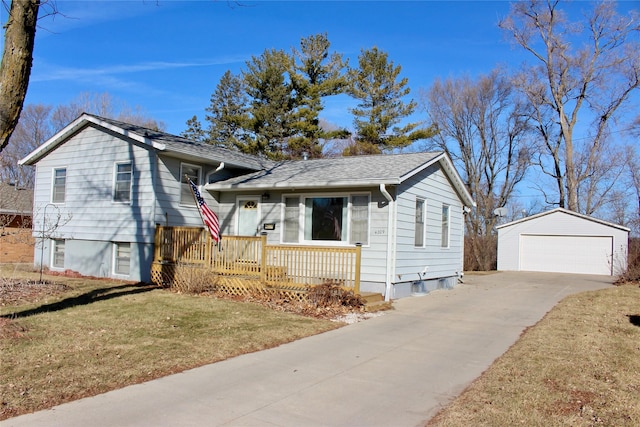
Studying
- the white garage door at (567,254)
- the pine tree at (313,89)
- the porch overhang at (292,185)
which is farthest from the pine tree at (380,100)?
the porch overhang at (292,185)

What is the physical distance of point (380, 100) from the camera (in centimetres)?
3356

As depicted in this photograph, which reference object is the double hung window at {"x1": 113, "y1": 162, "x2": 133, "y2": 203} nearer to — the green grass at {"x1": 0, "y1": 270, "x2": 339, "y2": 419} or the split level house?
the split level house

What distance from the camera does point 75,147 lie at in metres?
15.4

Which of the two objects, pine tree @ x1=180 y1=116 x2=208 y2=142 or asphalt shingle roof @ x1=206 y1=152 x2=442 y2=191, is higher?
pine tree @ x1=180 y1=116 x2=208 y2=142

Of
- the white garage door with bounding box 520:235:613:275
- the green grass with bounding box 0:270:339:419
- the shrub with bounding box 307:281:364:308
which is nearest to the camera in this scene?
the green grass with bounding box 0:270:339:419

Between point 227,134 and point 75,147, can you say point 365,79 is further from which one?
point 75,147

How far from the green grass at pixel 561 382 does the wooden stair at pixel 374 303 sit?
3112 mm

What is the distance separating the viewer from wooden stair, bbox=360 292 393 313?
10504mm

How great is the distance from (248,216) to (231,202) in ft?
2.50

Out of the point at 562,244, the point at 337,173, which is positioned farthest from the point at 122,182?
the point at 562,244

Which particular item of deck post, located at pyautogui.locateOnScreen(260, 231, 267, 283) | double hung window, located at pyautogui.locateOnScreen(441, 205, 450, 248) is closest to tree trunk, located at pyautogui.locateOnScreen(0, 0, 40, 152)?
deck post, located at pyautogui.locateOnScreen(260, 231, 267, 283)

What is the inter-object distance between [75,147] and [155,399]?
42.1 feet

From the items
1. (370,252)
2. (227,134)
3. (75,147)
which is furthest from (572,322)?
(227,134)

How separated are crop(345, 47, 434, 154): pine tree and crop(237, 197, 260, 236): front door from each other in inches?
741
